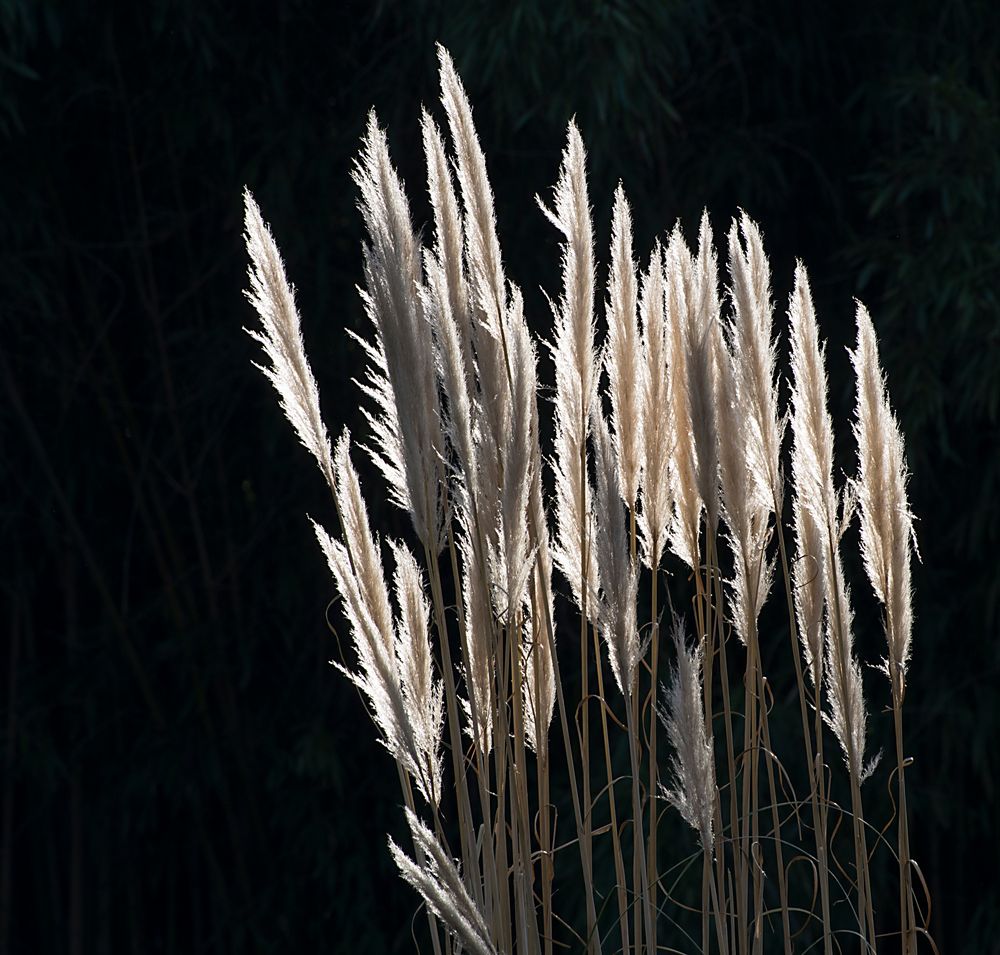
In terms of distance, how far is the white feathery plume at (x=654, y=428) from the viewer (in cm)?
119

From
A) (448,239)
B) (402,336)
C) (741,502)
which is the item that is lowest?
(741,502)

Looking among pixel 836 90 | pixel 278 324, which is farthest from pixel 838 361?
pixel 278 324

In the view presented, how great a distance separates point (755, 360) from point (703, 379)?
0.27ft

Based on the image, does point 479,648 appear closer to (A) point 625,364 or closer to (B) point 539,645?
(B) point 539,645

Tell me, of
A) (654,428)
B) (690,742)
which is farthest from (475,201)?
(690,742)

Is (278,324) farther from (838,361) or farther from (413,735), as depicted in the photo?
(838,361)

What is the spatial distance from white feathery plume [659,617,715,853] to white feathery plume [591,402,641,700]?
1.6 inches

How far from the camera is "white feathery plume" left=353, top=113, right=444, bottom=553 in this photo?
3.45 ft

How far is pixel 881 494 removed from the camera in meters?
1.16

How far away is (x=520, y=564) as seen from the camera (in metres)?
1.09

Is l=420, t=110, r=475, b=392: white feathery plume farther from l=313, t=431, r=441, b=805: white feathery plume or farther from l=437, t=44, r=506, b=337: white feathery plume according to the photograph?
l=313, t=431, r=441, b=805: white feathery plume

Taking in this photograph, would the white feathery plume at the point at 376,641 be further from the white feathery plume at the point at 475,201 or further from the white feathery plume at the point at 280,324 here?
the white feathery plume at the point at 475,201

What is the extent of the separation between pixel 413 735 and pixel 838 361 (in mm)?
2096

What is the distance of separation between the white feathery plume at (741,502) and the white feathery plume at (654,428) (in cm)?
5
